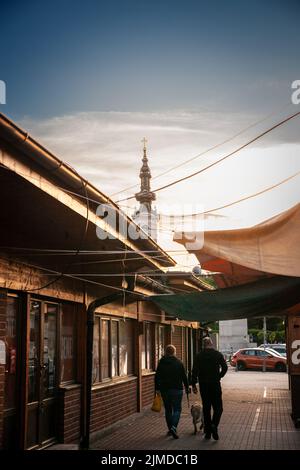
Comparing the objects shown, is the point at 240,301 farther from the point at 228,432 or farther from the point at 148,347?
the point at 148,347

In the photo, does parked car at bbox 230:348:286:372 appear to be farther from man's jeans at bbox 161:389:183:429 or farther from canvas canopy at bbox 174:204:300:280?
canvas canopy at bbox 174:204:300:280

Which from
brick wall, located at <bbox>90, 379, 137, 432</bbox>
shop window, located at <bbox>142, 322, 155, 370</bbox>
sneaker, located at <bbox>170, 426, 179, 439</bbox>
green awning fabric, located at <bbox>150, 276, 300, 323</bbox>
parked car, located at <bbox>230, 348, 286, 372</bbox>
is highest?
green awning fabric, located at <bbox>150, 276, 300, 323</bbox>

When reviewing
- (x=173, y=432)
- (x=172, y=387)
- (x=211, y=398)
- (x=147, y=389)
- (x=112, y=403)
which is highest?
(x=172, y=387)

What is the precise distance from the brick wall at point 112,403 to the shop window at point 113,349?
270 millimetres

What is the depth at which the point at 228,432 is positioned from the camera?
11.8m

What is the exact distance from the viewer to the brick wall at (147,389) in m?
16.2

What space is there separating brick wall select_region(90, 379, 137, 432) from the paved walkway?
0.66 feet

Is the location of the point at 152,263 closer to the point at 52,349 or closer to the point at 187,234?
the point at 52,349

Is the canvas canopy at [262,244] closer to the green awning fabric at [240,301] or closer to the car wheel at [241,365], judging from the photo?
the green awning fabric at [240,301]

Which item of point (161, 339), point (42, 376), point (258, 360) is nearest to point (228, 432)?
point (42, 376)

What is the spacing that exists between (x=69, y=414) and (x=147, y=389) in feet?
22.5

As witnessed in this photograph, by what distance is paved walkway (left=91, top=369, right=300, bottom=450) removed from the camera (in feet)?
33.9

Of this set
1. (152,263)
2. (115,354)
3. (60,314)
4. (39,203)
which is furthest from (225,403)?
(39,203)

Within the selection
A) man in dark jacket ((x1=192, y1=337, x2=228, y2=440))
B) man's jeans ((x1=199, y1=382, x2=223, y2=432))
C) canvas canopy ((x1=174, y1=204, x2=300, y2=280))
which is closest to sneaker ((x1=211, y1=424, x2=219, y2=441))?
man in dark jacket ((x1=192, y1=337, x2=228, y2=440))
